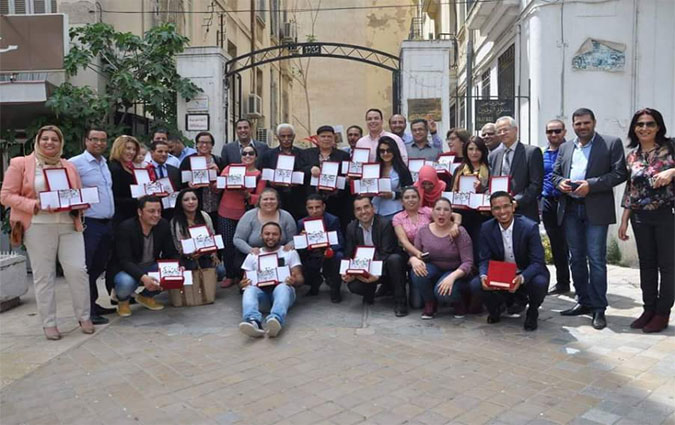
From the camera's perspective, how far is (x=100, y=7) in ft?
31.1

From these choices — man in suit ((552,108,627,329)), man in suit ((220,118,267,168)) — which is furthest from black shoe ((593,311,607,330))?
man in suit ((220,118,267,168))

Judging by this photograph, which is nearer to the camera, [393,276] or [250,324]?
[250,324]

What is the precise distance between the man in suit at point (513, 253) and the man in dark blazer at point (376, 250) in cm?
81

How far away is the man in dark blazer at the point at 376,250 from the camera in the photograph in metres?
5.95

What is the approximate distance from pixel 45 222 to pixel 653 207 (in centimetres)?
542

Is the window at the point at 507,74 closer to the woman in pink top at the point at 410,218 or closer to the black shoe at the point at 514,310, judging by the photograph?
the woman in pink top at the point at 410,218

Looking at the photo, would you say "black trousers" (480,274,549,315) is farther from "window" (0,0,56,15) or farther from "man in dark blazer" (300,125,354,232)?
"window" (0,0,56,15)

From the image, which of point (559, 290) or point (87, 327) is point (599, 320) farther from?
point (87, 327)

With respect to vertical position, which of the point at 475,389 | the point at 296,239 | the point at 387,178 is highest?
the point at 387,178

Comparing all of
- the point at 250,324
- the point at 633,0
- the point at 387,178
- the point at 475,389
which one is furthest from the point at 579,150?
the point at 633,0

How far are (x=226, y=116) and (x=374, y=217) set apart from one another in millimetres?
4579

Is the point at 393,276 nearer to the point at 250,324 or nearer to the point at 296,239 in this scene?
the point at 296,239

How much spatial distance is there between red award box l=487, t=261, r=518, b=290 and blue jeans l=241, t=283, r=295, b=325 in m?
1.92

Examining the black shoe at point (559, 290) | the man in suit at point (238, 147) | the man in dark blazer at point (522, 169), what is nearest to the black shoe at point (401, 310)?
the man in dark blazer at point (522, 169)
